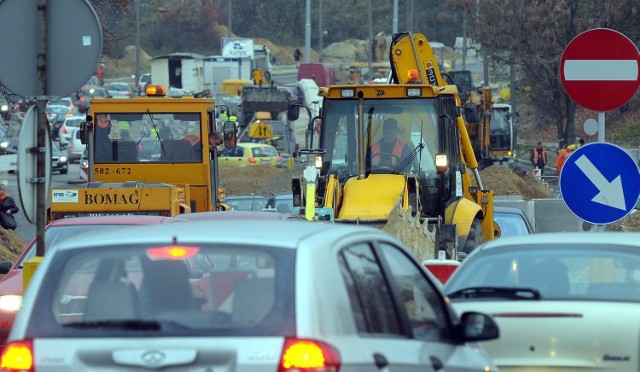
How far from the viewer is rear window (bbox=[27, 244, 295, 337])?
16.9 ft

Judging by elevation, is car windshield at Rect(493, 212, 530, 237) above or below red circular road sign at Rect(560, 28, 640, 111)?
below

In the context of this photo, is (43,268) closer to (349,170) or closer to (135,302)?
(135,302)

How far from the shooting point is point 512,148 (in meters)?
50.1

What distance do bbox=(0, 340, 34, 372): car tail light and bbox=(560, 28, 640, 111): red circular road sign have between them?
7242 mm

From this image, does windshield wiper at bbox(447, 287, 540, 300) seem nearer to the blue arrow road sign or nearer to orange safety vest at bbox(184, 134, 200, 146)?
the blue arrow road sign

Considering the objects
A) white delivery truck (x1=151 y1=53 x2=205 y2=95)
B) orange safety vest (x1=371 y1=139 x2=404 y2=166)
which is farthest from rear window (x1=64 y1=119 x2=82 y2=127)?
orange safety vest (x1=371 y1=139 x2=404 y2=166)

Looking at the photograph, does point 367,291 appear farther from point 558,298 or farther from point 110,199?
point 110,199

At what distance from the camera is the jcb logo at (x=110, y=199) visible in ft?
52.7

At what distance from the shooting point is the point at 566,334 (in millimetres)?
7430

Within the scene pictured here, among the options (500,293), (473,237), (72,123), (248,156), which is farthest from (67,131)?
(500,293)

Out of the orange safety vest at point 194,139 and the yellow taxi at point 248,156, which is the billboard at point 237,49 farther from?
the orange safety vest at point 194,139

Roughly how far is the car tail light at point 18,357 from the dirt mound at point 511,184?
2788 centimetres

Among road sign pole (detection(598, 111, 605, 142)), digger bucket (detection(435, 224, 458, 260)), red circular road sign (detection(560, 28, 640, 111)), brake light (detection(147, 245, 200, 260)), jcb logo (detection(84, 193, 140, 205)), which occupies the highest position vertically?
red circular road sign (detection(560, 28, 640, 111))

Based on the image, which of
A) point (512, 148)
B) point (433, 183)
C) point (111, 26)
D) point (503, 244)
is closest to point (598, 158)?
point (503, 244)
